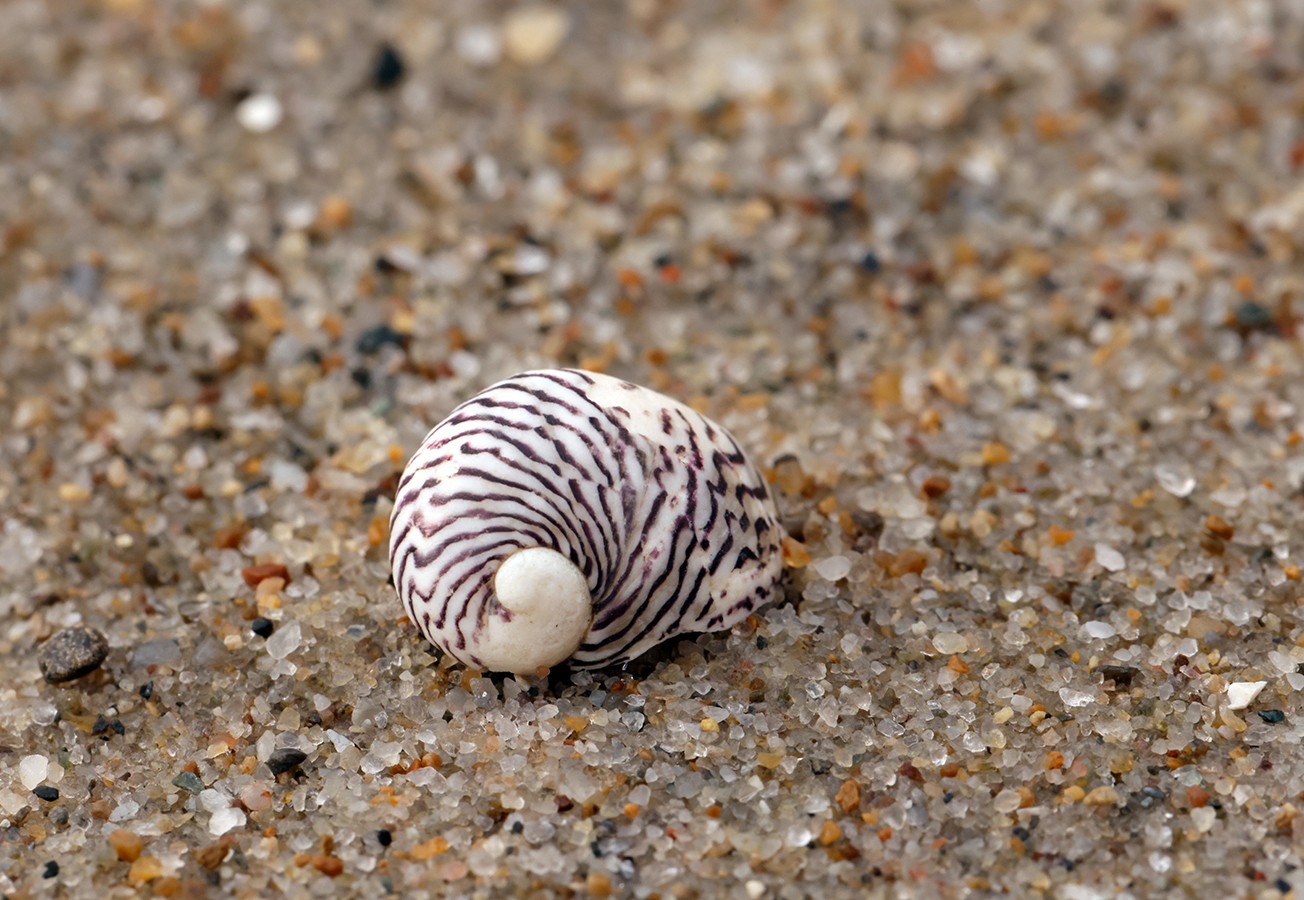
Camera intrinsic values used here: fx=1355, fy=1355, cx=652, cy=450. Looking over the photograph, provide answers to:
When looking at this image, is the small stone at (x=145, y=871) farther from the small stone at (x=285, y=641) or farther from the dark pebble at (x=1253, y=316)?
the dark pebble at (x=1253, y=316)

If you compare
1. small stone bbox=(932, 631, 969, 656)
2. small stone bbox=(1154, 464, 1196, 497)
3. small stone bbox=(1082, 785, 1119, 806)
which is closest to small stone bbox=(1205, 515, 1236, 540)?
small stone bbox=(1154, 464, 1196, 497)

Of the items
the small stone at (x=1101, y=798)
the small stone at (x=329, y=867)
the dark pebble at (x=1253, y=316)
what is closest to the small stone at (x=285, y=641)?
the small stone at (x=329, y=867)

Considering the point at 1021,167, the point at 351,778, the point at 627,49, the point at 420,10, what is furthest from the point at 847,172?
the point at 351,778

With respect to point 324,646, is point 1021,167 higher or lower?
higher

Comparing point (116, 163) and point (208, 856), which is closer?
point (208, 856)

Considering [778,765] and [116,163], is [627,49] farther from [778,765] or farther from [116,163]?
[778,765]
